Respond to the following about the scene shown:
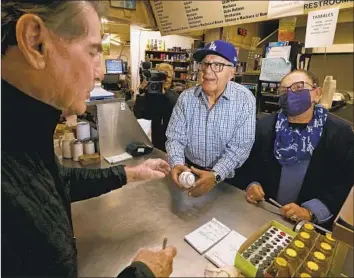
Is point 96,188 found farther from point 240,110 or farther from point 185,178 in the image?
point 240,110

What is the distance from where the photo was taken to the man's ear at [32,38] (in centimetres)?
51

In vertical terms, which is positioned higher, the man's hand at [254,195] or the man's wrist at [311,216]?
the man's hand at [254,195]

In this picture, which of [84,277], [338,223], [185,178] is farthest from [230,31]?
[84,277]

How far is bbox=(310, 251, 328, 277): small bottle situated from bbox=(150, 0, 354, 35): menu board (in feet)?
4.39

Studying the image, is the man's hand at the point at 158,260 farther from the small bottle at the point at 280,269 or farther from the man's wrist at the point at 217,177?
the man's wrist at the point at 217,177

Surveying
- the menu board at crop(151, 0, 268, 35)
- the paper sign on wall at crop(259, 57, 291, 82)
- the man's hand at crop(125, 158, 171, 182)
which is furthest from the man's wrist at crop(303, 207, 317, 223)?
the menu board at crop(151, 0, 268, 35)

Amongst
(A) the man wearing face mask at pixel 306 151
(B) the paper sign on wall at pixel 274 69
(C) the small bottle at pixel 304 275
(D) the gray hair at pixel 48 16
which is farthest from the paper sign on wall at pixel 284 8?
(C) the small bottle at pixel 304 275

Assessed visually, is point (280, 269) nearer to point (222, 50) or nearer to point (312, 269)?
point (312, 269)

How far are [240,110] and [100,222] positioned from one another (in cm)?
99

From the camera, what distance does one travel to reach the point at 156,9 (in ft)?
7.77

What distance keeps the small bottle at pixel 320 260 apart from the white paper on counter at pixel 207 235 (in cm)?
33

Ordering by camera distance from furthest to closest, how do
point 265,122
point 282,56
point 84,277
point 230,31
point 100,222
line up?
point 230,31, point 282,56, point 265,122, point 100,222, point 84,277

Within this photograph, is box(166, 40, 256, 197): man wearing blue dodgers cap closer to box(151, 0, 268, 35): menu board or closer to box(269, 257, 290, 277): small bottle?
box(151, 0, 268, 35): menu board

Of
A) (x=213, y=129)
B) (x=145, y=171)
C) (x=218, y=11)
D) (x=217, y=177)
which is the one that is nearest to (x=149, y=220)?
(x=145, y=171)
